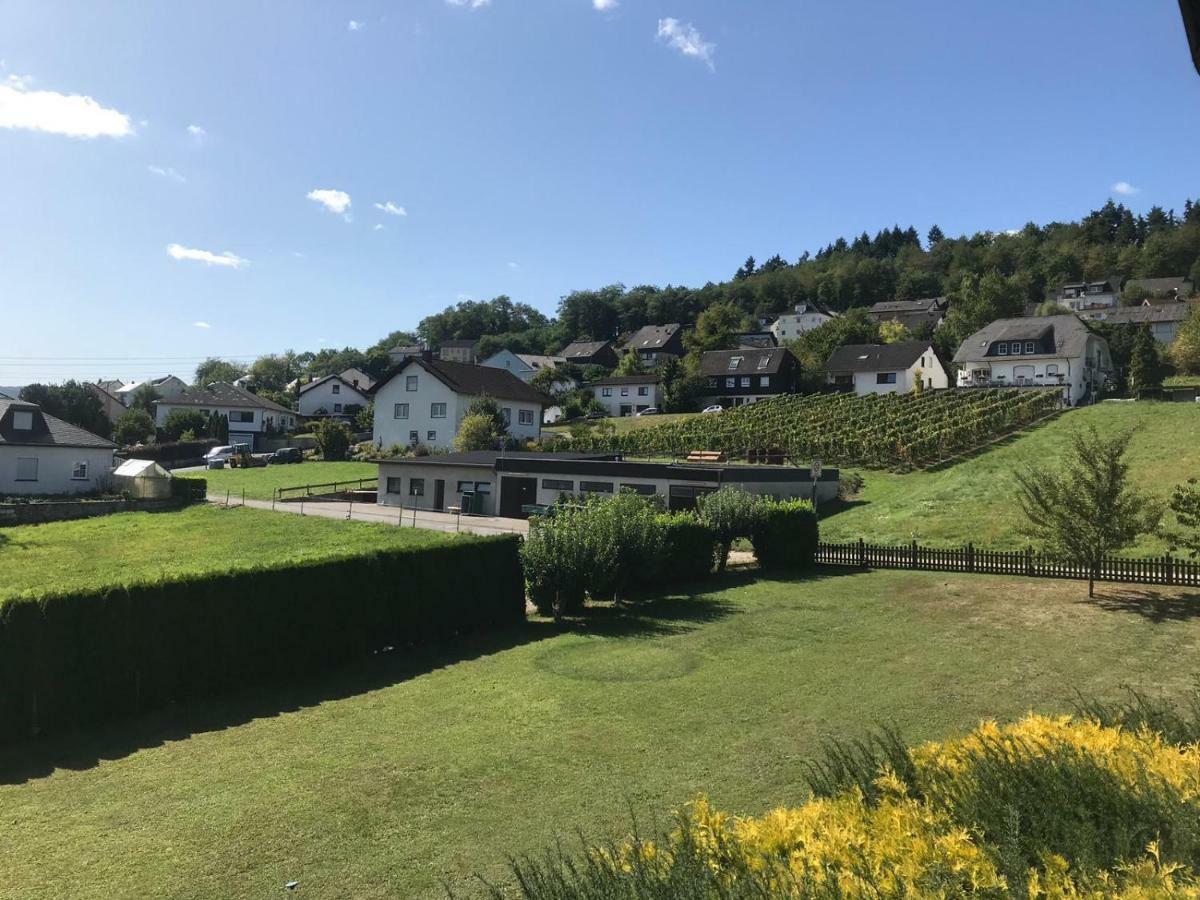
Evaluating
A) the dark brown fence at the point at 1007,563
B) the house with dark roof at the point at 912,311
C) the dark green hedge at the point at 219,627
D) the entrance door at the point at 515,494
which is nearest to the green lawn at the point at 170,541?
the dark green hedge at the point at 219,627

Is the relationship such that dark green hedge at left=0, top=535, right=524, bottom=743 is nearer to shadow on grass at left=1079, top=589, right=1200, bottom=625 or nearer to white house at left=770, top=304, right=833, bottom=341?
shadow on grass at left=1079, top=589, right=1200, bottom=625

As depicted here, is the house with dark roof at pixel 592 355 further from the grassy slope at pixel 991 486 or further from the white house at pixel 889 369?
the grassy slope at pixel 991 486

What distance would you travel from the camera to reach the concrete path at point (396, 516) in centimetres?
3588

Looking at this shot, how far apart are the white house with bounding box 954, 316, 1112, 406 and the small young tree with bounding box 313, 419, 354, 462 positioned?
59.4 meters

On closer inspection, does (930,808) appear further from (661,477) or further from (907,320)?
(907,320)

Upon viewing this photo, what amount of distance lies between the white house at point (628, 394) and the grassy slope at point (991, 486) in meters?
44.1

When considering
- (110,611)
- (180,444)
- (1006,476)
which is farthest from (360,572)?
(180,444)

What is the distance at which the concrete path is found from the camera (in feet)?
118

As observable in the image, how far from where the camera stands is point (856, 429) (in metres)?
55.8

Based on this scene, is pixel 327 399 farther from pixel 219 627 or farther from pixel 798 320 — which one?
pixel 798 320

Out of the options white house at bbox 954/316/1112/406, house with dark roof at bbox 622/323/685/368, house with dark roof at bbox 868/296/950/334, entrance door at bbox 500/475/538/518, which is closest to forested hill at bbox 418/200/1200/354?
house with dark roof at bbox 868/296/950/334

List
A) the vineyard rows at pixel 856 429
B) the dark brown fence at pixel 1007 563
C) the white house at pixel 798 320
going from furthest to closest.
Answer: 1. the white house at pixel 798 320
2. the vineyard rows at pixel 856 429
3. the dark brown fence at pixel 1007 563

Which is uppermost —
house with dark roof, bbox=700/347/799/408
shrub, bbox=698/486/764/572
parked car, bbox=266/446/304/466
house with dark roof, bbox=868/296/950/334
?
house with dark roof, bbox=868/296/950/334

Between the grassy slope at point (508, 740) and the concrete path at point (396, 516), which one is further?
the concrete path at point (396, 516)
